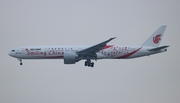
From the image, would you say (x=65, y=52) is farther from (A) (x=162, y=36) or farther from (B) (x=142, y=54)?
(A) (x=162, y=36)

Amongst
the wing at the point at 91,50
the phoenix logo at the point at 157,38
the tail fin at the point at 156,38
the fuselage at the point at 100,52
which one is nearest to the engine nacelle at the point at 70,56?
the wing at the point at 91,50

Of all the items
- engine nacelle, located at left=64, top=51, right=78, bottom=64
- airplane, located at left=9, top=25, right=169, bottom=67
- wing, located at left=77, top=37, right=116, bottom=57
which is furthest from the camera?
airplane, located at left=9, top=25, right=169, bottom=67

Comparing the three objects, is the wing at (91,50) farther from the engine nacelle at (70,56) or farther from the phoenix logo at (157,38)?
the phoenix logo at (157,38)

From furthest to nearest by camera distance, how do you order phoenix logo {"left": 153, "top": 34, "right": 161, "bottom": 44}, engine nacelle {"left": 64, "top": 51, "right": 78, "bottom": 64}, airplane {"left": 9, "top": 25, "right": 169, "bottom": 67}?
phoenix logo {"left": 153, "top": 34, "right": 161, "bottom": 44} < airplane {"left": 9, "top": 25, "right": 169, "bottom": 67} < engine nacelle {"left": 64, "top": 51, "right": 78, "bottom": 64}

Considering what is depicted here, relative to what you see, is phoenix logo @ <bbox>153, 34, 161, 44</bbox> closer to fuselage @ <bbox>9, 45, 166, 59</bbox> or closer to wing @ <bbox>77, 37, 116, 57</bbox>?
fuselage @ <bbox>9, 45, 166, 59</bbox>

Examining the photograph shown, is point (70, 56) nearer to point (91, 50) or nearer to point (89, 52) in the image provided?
point (89, 52)

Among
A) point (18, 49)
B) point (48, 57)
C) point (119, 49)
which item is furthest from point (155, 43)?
point (18, 49)

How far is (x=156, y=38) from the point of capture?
53156 mm

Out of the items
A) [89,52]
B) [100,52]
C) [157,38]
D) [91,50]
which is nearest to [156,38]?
[157,38]

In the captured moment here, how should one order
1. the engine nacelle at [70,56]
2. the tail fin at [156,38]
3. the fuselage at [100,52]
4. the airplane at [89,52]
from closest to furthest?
the engine nacelle at [70,56], the airplane at [89,52], the fuselage at [100,52], the tail fin at [156,38]

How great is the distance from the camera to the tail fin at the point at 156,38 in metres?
52.5

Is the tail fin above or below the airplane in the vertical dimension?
above

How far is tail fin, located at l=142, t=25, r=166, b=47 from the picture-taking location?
52.5 m

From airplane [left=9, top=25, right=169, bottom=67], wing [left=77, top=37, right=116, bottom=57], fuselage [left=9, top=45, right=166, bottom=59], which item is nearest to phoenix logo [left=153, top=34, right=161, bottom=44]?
airplane [left=9, top=25, right=169, bottom=67]
